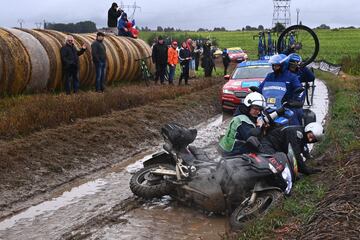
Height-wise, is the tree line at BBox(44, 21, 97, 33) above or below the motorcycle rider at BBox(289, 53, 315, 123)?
above

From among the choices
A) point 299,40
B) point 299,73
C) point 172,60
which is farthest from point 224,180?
point 172,60

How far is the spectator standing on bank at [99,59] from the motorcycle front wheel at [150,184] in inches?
357

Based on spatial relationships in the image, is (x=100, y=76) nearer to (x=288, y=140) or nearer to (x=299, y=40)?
(x=299, y=40)

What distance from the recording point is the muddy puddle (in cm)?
666

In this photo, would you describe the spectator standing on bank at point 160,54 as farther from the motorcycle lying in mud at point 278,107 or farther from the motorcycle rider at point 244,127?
the motorcycle rider at point 244,127

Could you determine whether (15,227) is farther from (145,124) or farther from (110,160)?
(145,124)

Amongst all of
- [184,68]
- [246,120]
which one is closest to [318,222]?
[246,120]

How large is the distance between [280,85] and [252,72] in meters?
8.47

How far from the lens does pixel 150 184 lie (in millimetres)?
7910

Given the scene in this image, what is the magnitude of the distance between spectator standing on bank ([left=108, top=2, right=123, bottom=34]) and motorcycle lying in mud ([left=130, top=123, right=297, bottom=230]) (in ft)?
51.3

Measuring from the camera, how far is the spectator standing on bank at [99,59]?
1675 centimetres

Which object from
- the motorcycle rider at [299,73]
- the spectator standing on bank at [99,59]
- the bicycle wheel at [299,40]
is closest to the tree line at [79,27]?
the spectator standing on bank at [99,59]

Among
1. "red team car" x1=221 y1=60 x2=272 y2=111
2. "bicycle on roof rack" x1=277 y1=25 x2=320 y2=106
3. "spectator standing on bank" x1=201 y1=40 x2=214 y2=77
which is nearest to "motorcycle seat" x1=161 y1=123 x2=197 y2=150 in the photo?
"bicycle on roof rack" x1=277 y1=25 x2=320 y2=106

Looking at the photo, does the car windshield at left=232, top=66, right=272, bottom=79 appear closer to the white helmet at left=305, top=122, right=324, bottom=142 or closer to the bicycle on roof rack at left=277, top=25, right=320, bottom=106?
the bicycle on roof rack at left=277, top=25, right=320, bottom=106
